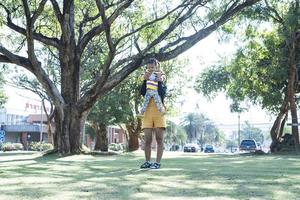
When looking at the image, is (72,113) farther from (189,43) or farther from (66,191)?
(66,191)

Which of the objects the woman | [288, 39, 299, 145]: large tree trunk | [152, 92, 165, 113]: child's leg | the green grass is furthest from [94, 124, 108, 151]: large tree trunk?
the green grass

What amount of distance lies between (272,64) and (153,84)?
18475 millimetres

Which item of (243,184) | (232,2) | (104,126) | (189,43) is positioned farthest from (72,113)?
(104,126)

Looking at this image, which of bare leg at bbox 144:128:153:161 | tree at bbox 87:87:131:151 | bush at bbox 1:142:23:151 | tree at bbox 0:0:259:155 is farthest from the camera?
bush at bbox 1:142:23:151

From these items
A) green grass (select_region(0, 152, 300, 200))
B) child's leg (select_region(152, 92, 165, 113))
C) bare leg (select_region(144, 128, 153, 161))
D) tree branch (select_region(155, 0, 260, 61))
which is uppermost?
tree branch (select_region(155, 0, 260, 61))

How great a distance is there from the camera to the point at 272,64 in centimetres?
2502

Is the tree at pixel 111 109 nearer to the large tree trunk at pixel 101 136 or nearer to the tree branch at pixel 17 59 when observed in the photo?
the large tree trunk at pixel 101 136

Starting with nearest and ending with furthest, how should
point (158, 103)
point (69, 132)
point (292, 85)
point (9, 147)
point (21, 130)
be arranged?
point (158, 103) → point (69, 132) → point (292, 85) → point (9, 147) → point (21, 130)

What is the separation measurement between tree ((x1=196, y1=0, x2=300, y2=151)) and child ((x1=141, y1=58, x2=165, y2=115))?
12.0 m

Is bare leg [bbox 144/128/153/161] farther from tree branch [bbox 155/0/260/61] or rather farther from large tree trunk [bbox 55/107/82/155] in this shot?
tree branch [bbox 155/0/260/61]

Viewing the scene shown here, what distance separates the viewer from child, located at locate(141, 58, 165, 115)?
7759mm

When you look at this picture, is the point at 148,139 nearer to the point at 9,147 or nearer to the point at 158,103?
the point at 158,103

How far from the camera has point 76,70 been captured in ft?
49.0

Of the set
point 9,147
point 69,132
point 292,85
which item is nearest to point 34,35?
point 69,132
